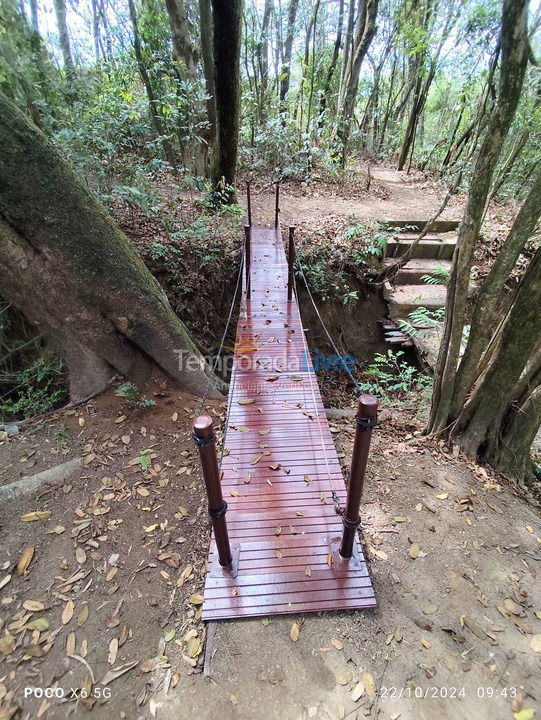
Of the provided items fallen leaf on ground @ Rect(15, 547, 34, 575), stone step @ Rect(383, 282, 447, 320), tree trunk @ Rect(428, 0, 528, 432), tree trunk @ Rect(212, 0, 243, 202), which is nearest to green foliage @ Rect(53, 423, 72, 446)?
fallen leaf on ground @ Rect(15, 547, 34, 575)

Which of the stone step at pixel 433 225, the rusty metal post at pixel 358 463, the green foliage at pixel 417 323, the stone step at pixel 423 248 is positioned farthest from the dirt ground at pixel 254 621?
the stone step at pixel 433 225

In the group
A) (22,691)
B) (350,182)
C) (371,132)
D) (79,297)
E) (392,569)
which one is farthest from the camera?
(371,132)

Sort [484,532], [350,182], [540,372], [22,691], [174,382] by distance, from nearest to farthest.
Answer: [22,691] < [484,532] < [540,372] < [174,382] < [350,182]

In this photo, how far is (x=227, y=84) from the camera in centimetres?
617

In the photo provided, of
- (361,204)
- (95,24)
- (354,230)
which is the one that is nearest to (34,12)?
(95,24)

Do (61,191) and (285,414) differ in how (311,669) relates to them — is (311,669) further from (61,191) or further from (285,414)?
(61,191)

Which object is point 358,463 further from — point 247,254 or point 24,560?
point 247,254

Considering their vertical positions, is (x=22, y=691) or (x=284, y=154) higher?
(x=284, y=154)

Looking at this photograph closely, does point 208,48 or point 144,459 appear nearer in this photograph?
point 144,459

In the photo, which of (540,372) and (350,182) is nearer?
(540,372)

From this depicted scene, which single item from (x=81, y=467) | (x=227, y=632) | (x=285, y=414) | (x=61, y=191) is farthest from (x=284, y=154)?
(x=227, y=632)

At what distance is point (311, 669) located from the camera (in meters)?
1.83

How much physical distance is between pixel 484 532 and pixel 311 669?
1649mm

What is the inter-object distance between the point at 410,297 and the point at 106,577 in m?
6.85
